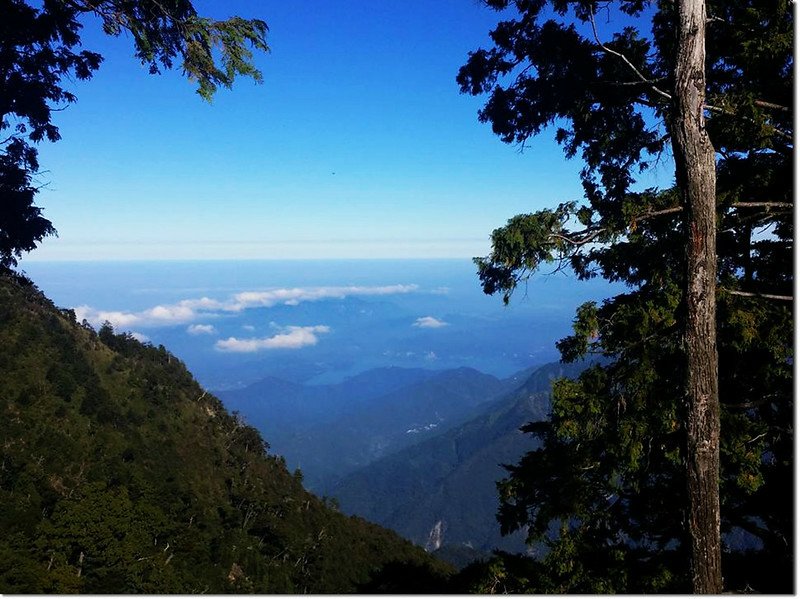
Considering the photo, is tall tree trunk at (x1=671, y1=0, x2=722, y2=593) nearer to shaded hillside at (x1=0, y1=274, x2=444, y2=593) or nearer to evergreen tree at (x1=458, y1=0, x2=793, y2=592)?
evergreen tree at (x1=458, y1=0, x2=793, y2=592)

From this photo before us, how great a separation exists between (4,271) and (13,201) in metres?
1.76

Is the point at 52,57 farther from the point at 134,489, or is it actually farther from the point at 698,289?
the point at 134,489

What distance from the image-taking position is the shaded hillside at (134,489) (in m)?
29.7

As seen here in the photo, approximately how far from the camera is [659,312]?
5914 mm

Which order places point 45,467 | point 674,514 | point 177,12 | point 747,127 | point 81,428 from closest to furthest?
point 747,127
point 674,514
point 177,12
point 45,467
point 81,428

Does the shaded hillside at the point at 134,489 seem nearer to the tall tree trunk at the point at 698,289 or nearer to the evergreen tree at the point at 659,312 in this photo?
the evergreen tree at the point at 659,312

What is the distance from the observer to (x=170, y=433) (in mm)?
53125

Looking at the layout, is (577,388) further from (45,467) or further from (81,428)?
(81,428)

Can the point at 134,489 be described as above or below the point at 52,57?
below

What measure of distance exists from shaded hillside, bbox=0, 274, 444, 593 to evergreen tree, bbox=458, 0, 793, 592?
91.1 feet

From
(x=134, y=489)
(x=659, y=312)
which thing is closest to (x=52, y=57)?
(x=659, y=312)

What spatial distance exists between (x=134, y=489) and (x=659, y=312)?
148 feet

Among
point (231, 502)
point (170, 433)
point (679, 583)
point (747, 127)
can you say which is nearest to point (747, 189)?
point (747, 127)

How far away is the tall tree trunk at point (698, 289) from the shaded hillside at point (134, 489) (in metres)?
29.5
